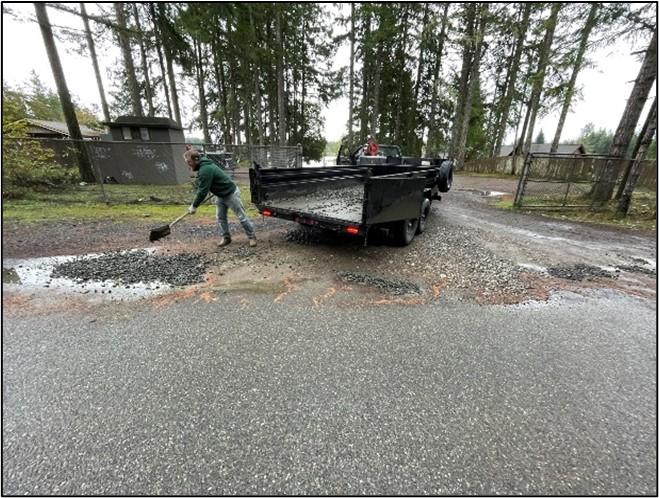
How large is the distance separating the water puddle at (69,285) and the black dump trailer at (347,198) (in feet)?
7.07

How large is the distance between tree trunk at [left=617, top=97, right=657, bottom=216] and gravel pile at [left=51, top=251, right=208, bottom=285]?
10747 millimetres

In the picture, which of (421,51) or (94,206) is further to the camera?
(421,51)

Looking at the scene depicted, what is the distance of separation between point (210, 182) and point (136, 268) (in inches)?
66.7

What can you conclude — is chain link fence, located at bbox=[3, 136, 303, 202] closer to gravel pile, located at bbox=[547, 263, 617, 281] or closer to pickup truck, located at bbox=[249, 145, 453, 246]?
pickup truck, located at bbox=[249, 145, 453, 246]

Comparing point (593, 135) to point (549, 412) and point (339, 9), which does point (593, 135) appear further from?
point (549, 412)

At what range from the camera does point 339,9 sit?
20.4 m

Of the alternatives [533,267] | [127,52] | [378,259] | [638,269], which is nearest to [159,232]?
[378,259]

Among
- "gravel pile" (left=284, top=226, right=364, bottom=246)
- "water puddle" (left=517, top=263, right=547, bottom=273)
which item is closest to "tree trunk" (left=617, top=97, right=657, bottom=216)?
"water puddle" (left=517, top=263, right=547, bottom=273)

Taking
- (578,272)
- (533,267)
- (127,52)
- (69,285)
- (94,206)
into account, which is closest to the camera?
(69,285)

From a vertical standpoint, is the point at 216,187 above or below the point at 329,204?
above

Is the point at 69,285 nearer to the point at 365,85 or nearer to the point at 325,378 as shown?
the point at 325,378

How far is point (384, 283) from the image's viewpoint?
3.83m

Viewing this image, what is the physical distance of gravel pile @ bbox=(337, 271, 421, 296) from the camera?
3654 mm

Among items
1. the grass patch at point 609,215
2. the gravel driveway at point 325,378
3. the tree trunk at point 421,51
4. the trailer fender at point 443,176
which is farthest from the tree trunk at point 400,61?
the gravel driveway at point 325,378
